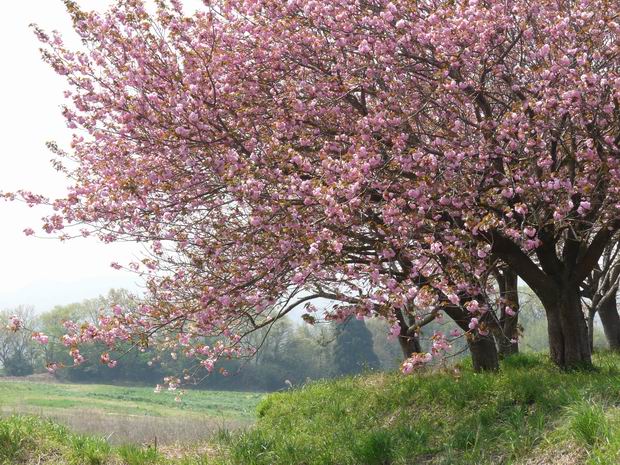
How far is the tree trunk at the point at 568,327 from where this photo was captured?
36.6 ft

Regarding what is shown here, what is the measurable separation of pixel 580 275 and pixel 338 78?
5.64m

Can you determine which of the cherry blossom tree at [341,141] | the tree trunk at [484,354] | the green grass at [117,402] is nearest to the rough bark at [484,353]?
the tree trunk at [484,354]

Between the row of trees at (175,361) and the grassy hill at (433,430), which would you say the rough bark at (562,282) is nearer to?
the grassy hill at (433,430)

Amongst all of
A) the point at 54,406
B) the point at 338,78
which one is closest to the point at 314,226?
the point at 338,78

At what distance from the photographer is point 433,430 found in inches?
350

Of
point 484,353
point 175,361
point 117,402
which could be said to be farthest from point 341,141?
point 175,361

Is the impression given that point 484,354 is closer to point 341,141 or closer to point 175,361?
point 341,141

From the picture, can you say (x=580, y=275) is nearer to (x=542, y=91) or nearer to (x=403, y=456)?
(x=542, y=91)

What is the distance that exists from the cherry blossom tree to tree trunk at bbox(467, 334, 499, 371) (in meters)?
2.38

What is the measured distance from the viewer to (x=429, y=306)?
986 cm

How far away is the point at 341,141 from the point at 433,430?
14.7 ft

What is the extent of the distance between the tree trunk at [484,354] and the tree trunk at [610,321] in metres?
8.06

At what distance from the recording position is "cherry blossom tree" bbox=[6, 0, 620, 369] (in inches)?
339

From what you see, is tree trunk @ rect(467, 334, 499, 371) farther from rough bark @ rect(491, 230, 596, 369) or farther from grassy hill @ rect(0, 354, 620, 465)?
rough bark @ rect(491, 230, 596, 369)
